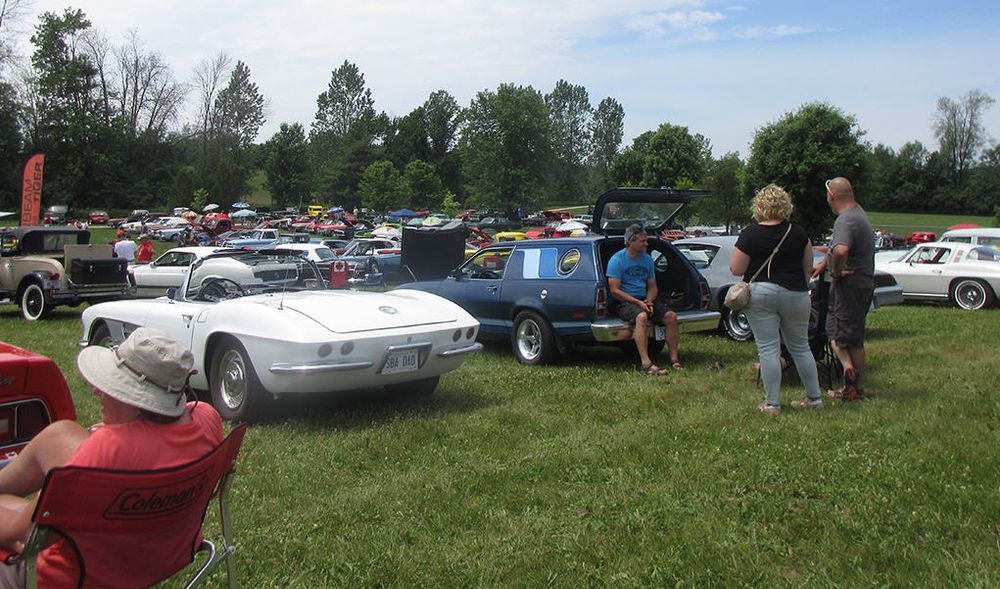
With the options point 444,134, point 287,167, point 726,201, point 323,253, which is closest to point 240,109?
point 287,167

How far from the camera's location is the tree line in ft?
230

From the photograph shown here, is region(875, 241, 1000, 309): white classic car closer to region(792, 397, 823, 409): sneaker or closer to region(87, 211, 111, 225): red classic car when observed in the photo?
region(792, 397, 823, 409): sneaker

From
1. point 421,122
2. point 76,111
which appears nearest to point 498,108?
point 421,122

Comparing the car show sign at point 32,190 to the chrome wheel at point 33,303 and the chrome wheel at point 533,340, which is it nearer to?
the chrome wheel at point 33,303

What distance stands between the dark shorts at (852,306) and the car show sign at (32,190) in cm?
2645

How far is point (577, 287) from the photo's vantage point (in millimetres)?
8289

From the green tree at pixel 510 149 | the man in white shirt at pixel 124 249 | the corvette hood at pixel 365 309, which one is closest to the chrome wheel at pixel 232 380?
the corvette hood at pixel 365 309

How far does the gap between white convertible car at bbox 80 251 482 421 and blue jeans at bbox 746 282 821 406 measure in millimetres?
2266

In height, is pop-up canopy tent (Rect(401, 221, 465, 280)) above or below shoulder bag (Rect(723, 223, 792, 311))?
below

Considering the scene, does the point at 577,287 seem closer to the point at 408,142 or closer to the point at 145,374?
the point at 145,374

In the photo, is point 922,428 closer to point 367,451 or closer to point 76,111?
point 367,451

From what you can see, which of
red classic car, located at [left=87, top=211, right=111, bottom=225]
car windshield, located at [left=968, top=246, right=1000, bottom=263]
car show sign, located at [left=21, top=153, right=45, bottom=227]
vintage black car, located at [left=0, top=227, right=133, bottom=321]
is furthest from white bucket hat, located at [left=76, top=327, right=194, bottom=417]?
red classic car, located at [left=87, top=211, right=111, bottom=225]

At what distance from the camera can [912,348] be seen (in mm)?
9242

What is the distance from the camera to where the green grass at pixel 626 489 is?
345 centimetres
